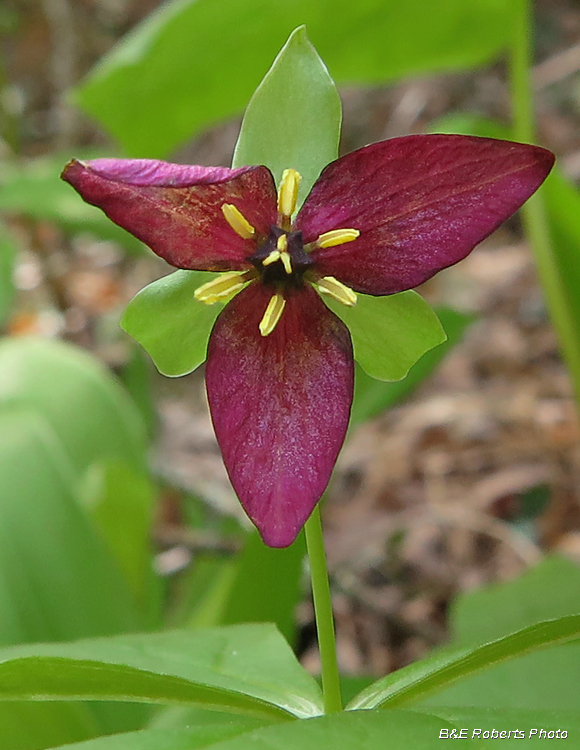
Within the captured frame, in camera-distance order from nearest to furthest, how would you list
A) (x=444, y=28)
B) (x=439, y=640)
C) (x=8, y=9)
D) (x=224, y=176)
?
1. (x=224, y=176)
2. (x=444, y=28)
3. (x=439, y=640)
4. (x=8, y=9)

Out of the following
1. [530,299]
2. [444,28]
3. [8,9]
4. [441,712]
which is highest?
[8,9]

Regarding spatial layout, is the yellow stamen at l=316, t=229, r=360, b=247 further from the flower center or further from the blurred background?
the blurred background

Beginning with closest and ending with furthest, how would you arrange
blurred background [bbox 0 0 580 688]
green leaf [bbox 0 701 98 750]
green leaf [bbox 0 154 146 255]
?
green leaf [bbox 0 701 98 750] → blurred background [bbox 0 0 580 688] → green leaf [bbox 0 154 146 255]

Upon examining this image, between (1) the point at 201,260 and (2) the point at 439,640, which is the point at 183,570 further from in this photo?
(1) the point at 201,260

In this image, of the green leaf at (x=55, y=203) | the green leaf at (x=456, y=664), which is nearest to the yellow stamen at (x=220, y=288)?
the green leaf at (x=456, y=664)

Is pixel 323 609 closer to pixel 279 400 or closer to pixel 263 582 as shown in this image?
pixel 279 400

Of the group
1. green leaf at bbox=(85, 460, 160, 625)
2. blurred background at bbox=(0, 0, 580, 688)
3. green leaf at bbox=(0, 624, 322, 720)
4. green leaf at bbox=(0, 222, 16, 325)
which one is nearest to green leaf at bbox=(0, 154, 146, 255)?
blurred background at bbox=(0, 0, 580, 688)

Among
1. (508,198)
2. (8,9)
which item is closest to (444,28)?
(508,198)
